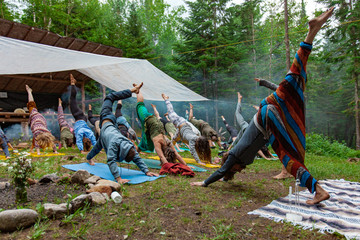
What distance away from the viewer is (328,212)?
2.16m

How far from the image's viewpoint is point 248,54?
16.9m

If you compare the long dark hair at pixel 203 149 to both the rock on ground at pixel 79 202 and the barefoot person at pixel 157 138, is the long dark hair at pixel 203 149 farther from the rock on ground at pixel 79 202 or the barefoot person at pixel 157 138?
the rock on ground at pixel 79 202

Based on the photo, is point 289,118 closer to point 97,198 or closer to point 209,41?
point 97,198

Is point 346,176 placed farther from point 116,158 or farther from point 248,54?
point 248,54

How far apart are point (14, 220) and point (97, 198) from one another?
745mm

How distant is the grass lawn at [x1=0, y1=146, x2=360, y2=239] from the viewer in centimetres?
176

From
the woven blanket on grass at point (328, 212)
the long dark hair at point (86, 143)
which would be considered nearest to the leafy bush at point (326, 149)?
the woven blanket on grass at point (328, 212)

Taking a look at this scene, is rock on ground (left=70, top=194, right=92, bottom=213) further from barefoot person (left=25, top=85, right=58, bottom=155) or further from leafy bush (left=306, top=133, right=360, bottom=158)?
leafy bush (left=306, top=133, right=360, bottom=158)

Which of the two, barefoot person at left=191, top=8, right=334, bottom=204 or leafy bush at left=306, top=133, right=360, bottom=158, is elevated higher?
barefoot person at left=191, top=8, right=334, bottom=204

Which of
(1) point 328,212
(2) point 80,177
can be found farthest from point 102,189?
(1) point 328,212

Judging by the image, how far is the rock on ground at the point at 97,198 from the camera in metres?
2.31

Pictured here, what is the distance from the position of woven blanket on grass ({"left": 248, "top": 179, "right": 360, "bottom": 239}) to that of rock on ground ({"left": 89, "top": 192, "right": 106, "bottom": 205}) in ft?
5.11

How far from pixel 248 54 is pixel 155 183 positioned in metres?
15.8

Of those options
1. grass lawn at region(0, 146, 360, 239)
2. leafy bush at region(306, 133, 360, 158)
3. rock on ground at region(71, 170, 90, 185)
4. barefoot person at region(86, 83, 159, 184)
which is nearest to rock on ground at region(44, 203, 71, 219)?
grass lawn at region(0, 146, 360, 239)
